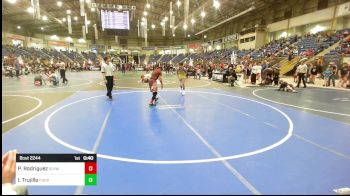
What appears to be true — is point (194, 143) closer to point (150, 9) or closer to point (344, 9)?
point (344, 9)

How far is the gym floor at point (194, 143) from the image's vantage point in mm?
3342

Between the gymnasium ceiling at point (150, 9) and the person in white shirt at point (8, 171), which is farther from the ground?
the gymnasium ceiling at point (150, 9)

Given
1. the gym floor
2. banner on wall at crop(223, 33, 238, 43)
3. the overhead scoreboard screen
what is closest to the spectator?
the gym floor

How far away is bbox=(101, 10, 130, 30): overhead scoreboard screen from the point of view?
70.5 feet

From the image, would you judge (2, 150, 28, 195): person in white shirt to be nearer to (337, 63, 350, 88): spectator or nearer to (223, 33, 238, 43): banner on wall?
(337, 63, 350, 88): spectator

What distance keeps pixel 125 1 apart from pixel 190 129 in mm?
34002

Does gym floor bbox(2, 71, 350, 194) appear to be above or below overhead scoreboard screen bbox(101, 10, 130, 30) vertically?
below

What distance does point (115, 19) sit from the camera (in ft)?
71.8

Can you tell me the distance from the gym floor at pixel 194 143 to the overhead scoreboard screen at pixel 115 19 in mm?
14640
